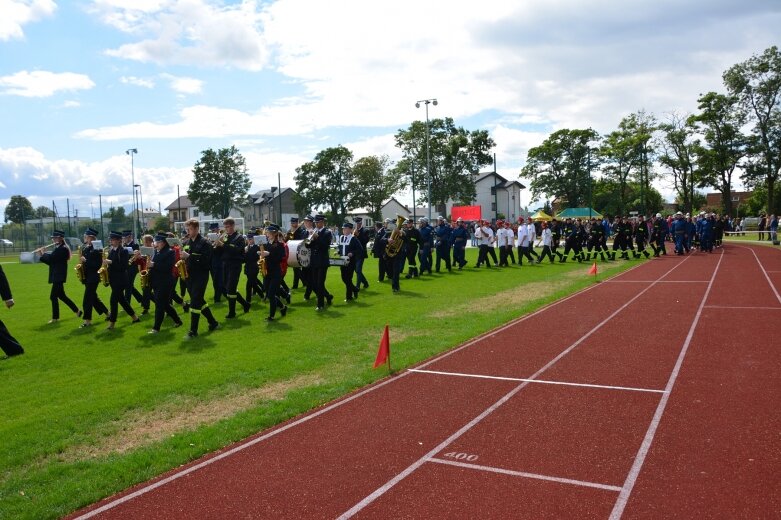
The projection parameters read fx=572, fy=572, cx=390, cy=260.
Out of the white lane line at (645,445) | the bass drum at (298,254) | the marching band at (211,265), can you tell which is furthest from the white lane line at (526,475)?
the bass drum at (298,254)

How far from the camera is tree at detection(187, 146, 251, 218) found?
78375mm

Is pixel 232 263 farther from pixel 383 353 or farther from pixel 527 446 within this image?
pixel 527 446

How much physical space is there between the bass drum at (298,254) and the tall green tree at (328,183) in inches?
2393

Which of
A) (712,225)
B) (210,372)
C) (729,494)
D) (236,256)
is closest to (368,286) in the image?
(236,256)

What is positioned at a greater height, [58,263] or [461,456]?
[58,263]

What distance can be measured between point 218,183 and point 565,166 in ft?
151

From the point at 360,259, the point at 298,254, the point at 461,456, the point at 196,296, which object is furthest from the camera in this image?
the point at 360,259

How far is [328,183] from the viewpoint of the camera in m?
75.2

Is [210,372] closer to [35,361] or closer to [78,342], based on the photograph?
[35,361]

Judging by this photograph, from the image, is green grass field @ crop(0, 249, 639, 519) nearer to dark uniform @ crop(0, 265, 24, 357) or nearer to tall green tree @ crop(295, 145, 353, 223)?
dark uniform @ crop(0, 265, 24, 357)

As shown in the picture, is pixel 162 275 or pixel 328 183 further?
pixel 328 183

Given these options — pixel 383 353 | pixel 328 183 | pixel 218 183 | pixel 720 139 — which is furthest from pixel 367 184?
pixel 383 353

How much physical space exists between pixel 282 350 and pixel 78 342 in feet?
14.4

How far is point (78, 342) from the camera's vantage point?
10773 millimetres
